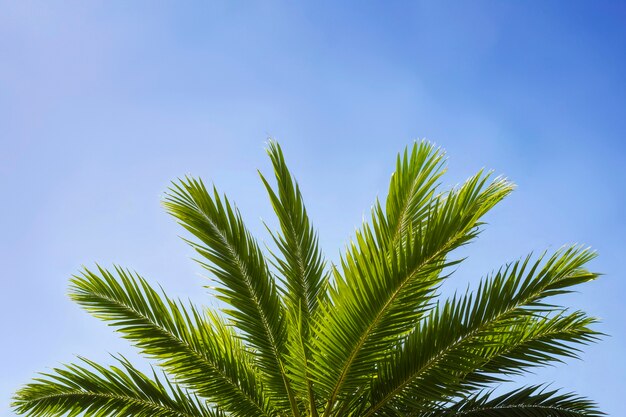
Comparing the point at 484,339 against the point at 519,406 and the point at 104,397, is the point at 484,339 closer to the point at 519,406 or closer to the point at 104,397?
the point at 519,406

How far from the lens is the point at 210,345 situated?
263 inches

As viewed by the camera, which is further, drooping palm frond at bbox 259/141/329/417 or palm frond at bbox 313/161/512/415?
drooping palm frond at bbox 259/141/329/417

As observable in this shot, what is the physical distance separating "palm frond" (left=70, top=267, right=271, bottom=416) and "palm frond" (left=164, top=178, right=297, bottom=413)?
0.23m

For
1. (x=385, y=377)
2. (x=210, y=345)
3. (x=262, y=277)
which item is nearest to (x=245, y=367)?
(x=210, y=345)

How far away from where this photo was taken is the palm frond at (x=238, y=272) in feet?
22.0

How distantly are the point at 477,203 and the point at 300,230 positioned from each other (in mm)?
2373

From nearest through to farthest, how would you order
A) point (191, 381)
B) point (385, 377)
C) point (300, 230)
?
point (385, 377) → point (191, 381) → point (300, 230)

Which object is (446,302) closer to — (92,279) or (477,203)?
(477,203)

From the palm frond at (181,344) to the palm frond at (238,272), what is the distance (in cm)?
23

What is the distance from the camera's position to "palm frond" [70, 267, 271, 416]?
671 centimetres

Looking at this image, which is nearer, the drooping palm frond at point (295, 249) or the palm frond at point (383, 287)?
the palm frond at point (383, 287)

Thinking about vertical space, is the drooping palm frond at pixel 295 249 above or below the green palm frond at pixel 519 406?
above

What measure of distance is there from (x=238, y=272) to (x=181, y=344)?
874 millimetres

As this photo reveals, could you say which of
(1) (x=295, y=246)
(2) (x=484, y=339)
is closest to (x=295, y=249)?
(1) (x=295, y=246)
